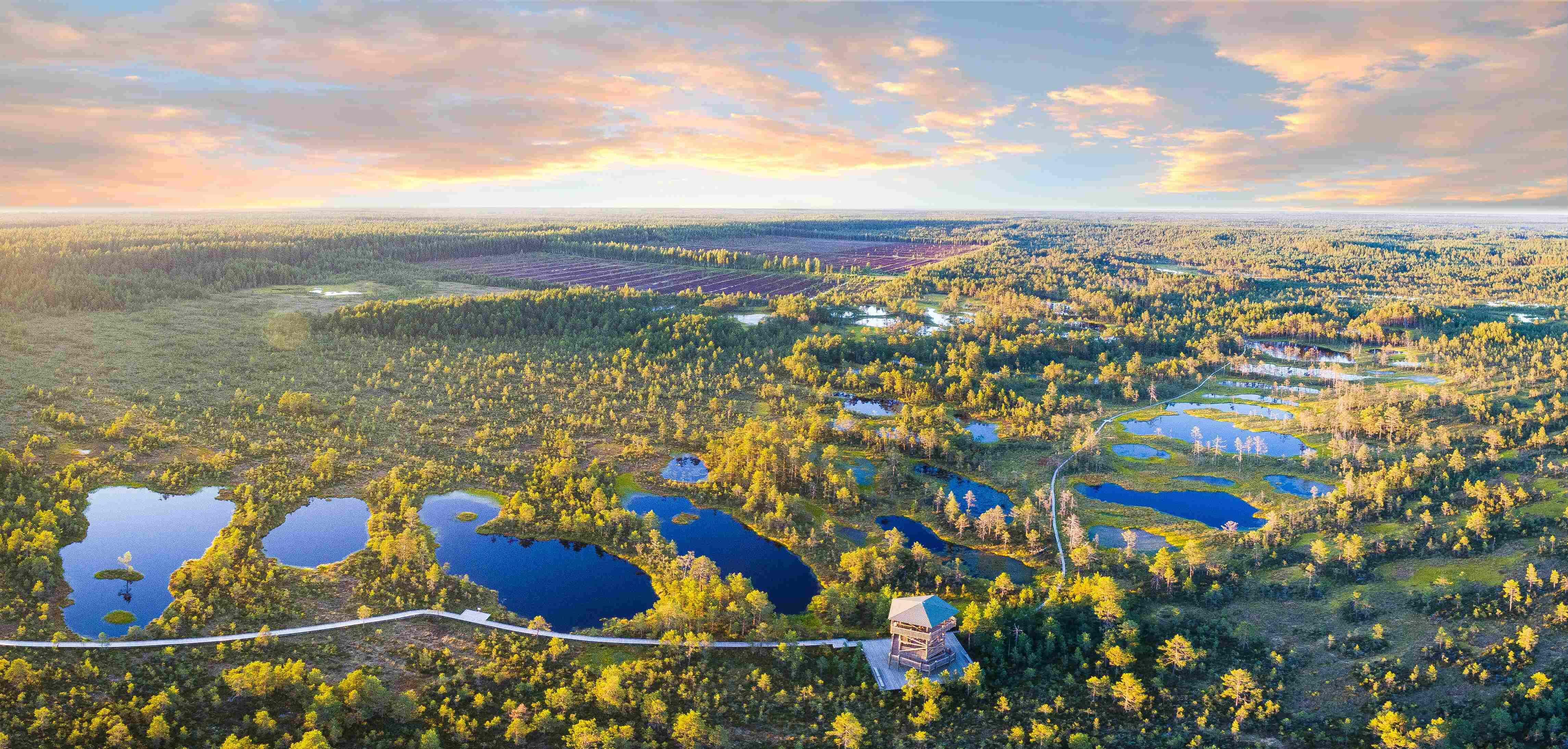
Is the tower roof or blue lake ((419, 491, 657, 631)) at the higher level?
the tower roof

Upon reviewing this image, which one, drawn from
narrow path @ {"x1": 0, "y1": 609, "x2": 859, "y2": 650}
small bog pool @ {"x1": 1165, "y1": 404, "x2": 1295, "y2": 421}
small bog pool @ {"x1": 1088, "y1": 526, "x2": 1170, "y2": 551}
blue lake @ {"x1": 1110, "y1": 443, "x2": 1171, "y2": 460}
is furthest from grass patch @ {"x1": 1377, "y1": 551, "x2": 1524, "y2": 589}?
small bog pool @ {"x1": 1165, "y1": 404, "x2": 1295, "y2": 421}

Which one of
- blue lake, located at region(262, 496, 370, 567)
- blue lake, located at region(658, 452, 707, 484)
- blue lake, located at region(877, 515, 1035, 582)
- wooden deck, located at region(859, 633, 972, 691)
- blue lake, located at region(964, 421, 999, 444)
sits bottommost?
wooden deck, located at region(859, 633, 972, 691)

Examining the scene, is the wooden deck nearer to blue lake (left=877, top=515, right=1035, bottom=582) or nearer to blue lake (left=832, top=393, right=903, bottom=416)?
blue lake (left=877, top=515, right=1035, bottom=582)

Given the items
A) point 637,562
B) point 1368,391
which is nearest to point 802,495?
point 637,562

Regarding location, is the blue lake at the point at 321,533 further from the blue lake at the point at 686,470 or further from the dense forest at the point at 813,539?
the blue lake at the point at 686,470

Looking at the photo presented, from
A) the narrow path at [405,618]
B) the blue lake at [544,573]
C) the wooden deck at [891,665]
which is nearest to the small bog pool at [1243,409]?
the wooden deck at [891,665]

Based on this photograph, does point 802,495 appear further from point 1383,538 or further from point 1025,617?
point 1383,538
